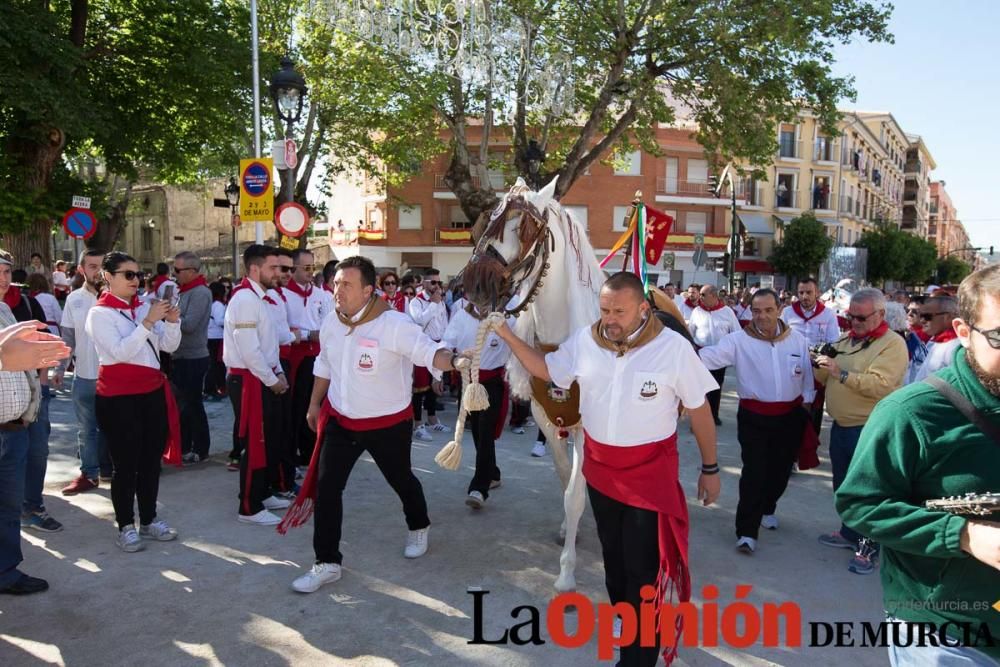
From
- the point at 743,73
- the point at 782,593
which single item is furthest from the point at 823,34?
the point at 782,593

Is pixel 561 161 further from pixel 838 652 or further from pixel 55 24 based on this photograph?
pixel 838 652

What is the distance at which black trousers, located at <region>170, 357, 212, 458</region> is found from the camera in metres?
6.74

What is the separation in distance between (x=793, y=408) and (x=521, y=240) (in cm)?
247

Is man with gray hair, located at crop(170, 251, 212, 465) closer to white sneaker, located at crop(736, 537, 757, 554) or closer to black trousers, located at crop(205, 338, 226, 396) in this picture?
black trousers, located at crop(205, 338, 226, 396)

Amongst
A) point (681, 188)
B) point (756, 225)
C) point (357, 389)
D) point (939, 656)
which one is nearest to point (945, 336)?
point (939, 656)

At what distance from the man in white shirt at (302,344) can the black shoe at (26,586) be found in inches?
85.8

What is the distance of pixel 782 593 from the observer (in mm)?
4133

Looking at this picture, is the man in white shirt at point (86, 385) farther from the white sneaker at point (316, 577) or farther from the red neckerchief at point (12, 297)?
the white sneaker at point (316, 577)

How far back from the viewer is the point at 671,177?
39281mm

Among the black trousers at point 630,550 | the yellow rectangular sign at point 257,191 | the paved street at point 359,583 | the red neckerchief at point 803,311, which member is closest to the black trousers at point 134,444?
the paved street at point 359,583

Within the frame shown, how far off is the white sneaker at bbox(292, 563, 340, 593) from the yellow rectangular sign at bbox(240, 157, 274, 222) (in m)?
5.48

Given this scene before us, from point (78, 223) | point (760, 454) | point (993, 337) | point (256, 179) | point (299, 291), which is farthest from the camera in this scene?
point (78, 223)

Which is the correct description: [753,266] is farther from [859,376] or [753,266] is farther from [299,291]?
[859,376]

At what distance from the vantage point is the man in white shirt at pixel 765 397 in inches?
185
